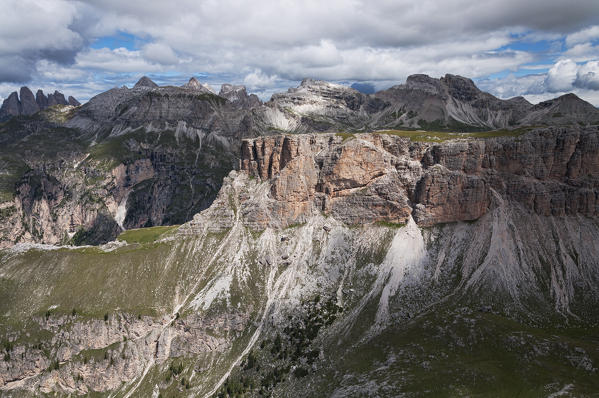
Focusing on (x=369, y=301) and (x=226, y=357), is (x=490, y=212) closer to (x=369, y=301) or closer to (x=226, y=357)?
(x=369, y=301)

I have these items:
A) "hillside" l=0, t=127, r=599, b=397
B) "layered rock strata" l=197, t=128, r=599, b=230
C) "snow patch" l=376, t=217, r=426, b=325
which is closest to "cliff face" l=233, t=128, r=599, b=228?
"layered rock strata" l=197, t=128, r=599, b=230

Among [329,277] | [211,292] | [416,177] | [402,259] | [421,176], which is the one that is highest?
[421,176]

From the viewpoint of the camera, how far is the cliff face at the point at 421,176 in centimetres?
14712

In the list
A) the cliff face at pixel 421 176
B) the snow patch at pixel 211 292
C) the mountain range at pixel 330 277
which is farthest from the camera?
the cliff face at pixel 421 176

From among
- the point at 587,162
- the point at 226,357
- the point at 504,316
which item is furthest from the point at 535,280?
the point at 226,357

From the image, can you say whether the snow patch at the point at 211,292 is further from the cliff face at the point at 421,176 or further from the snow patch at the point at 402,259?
the snow patch at the point at 402,259

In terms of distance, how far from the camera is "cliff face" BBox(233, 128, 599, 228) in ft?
483

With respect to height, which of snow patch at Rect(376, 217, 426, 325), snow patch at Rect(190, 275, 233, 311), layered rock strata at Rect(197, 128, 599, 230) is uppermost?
layered rock strata at Rect(197, 128, 599, 230)

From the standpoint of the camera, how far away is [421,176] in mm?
158000

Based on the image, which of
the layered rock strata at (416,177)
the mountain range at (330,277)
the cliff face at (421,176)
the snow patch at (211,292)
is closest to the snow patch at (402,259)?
the mountain range at (330,277)

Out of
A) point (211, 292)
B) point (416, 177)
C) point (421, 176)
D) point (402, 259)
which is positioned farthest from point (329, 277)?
point (421, 176)

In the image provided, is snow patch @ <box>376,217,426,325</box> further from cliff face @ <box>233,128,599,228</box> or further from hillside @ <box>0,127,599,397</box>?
cliff face @ <box>233,128,599,228</box>

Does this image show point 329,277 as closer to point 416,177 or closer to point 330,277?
point 330,277

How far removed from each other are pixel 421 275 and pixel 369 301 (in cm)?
2295
